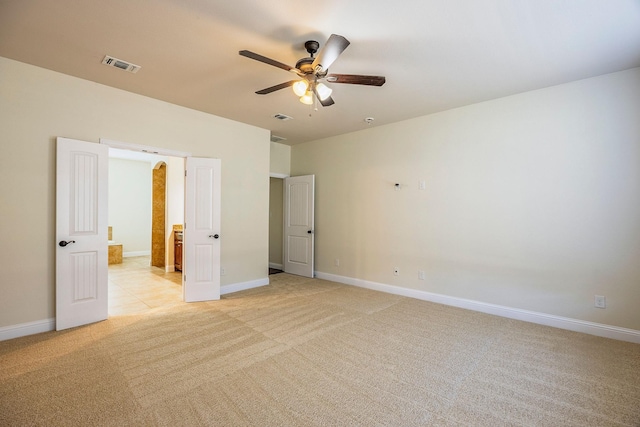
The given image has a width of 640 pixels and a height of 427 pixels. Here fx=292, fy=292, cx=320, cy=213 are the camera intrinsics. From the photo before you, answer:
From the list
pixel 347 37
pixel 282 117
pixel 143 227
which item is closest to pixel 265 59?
pixel 347 37

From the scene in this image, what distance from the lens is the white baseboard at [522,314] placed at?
10.3 ft

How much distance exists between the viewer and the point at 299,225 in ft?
20.6

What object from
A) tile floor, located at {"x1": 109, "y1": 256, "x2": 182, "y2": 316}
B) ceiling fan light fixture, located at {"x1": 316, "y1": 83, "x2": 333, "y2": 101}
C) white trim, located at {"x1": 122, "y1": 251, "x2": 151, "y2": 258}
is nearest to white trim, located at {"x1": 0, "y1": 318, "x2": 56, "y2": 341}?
tile floor, located at {"x1": 109, "y1": 256, "x2": 182, "y2": 316}

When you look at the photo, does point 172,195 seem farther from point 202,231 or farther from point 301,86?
point 301,86

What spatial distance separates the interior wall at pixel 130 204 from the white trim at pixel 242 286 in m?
5.56

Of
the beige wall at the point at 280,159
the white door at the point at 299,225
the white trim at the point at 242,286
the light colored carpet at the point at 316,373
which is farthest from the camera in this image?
the beige wall at the point at 280,159

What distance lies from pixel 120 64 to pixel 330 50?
2381 millimetres

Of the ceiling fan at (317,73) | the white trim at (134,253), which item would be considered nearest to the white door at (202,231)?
the ceiling fan at (317,73)

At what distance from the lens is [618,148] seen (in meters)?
3.18

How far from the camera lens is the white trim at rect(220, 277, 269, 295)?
4.84m

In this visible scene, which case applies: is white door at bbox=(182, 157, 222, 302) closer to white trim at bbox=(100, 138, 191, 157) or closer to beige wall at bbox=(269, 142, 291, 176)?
white trim at bbox=(100, 138, 191, 157)

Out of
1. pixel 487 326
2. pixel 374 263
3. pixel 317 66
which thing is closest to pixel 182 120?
pixel 317 66

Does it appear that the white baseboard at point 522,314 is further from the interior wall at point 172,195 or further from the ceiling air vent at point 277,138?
the interior wall at point 172,195

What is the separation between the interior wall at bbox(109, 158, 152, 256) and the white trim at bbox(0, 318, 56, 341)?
5.95 metres
